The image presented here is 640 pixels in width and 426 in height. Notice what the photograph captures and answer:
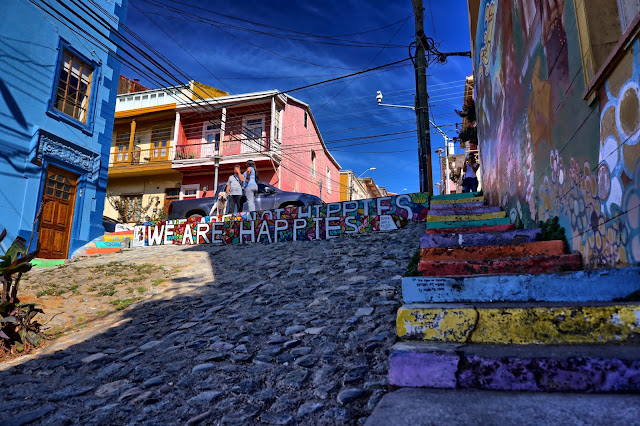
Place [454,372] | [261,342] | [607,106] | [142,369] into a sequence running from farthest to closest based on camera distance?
[261,342]
[142,369]
[607,106]
[454,372]

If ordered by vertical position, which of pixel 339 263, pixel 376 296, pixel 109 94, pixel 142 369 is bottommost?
pixel 142 369

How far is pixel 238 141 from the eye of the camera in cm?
2058

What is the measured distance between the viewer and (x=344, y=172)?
115 ft

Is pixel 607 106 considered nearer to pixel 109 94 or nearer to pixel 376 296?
pixel 376 296

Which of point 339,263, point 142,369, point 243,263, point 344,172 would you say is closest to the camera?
point 142,369

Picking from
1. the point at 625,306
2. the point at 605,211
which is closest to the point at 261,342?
the point at 625,306

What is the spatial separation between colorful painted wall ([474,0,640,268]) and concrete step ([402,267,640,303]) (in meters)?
0.21

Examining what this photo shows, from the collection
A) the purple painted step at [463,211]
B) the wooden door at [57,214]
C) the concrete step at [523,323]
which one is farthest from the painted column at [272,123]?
the concrete step at [523,323]

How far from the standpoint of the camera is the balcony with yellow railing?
2078 cm

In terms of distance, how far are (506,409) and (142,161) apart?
23.3m

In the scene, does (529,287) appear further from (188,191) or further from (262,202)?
(188,191)

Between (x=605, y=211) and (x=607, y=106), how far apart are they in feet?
2.25

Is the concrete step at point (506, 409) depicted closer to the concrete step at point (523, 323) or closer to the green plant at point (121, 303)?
the concrete step at point (523, 323)

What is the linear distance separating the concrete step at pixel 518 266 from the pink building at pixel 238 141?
16665 mm
